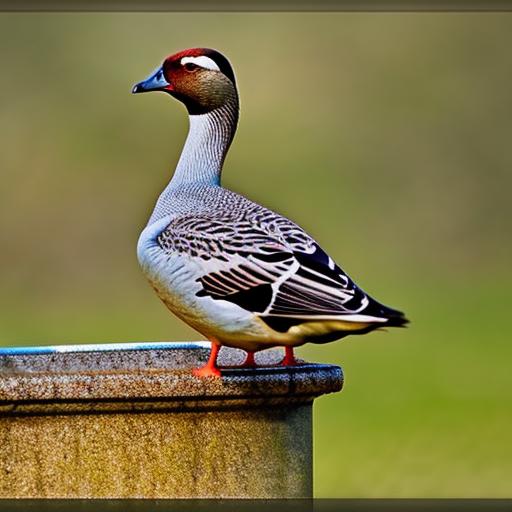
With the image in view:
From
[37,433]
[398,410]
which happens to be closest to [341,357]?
[398,410]

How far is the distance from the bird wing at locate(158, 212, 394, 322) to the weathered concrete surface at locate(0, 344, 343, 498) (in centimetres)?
25

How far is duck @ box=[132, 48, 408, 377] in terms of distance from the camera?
17.6 feet

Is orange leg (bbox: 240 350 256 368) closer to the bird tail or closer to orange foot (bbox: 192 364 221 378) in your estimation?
orange foot (bbox: 192 364 221 378)

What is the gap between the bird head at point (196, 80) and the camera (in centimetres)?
629

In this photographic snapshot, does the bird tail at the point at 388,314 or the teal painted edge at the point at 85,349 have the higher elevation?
the bird tail at the point at 388,314

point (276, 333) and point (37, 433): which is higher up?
point (276, 333)

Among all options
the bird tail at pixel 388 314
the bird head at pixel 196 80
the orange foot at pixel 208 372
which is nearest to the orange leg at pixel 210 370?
the orange foot at pixel 208 372

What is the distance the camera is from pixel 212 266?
5602 millimetres

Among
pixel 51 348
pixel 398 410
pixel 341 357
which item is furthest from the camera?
pixel 341 357

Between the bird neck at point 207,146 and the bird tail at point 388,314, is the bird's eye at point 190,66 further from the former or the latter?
the bird tail at point 388,314

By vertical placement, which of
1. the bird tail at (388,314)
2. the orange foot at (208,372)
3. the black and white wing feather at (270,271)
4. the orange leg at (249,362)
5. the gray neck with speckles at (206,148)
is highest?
the gray neck with speckles at (206,148)

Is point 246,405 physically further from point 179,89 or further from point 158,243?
point 179,89

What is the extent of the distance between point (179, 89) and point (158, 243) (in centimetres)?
81

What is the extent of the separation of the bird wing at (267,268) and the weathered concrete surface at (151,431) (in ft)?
0.83
